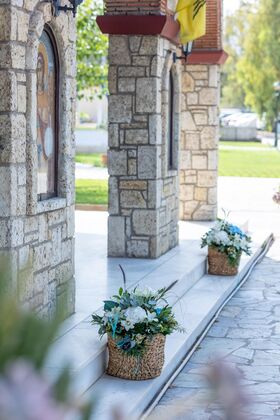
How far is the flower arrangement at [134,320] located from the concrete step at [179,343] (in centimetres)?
26

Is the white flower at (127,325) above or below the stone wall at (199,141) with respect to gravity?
below

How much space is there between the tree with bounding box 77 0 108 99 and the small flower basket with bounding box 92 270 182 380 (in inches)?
578

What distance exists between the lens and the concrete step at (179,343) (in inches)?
225

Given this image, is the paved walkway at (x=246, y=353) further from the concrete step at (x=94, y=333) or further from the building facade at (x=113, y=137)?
the building facade at (x=113, y=137)

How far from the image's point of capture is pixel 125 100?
10.4 m

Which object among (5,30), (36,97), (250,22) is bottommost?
(36,97)

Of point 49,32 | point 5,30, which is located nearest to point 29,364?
point 5,30

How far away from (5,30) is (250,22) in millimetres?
45713

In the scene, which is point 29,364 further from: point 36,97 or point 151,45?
point 151,45

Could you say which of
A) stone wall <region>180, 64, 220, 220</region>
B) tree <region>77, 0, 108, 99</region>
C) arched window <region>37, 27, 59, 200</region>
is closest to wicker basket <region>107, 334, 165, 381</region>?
arched window <region>37, 27, 59, 200</region>

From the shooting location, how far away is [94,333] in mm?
6555

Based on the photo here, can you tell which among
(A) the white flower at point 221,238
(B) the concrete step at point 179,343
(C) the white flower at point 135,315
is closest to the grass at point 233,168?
(A) the white flower at point 221,238

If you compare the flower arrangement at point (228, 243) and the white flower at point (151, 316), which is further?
the flower arrangement at point (228, 243)

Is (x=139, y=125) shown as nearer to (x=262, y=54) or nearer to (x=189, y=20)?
(x=189, y=20)
